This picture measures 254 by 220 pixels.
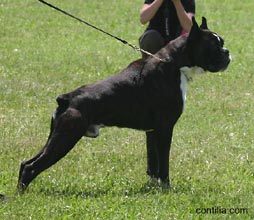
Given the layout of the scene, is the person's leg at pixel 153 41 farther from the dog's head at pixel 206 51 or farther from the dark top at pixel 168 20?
the dog's head at pixel 206 51

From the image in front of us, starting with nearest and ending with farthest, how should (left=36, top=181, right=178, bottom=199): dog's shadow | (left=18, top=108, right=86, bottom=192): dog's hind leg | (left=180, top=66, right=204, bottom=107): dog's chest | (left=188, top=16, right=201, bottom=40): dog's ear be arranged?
(left=18, top=108, right=86, bottom=192): dog's hind leg, (left=36, top=181, right=178, bottom=199): dog's shadow, (left=188, top=16, right=201, bottom=40): dog's ear, (left=180, top=66, right=204, bottom=107): dog's chest

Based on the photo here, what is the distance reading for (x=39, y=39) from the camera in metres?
16.1

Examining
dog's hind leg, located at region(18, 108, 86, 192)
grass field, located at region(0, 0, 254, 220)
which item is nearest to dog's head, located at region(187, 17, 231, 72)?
grass field, located at region(0, 0, 254, 220)

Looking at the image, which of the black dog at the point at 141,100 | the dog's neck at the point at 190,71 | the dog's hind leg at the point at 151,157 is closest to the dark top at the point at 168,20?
the black dog at the point at 141,100

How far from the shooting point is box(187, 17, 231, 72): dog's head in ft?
22.6

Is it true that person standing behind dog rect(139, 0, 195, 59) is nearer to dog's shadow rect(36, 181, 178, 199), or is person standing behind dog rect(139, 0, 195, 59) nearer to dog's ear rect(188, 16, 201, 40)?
dog's ear rect(188, 16, 201, 40)

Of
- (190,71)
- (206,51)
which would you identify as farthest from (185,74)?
(206,51)

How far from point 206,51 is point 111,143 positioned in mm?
2212

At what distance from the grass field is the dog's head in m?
1.06

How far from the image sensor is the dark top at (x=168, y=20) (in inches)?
298

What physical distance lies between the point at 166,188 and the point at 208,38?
133 cm

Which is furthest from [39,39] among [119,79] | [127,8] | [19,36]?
[119,79]

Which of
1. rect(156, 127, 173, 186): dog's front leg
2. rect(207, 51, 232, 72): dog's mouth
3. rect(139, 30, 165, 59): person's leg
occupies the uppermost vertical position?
rect(207, 51, 232, 72): dog's mouth

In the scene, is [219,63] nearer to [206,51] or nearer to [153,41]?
[206,51]
